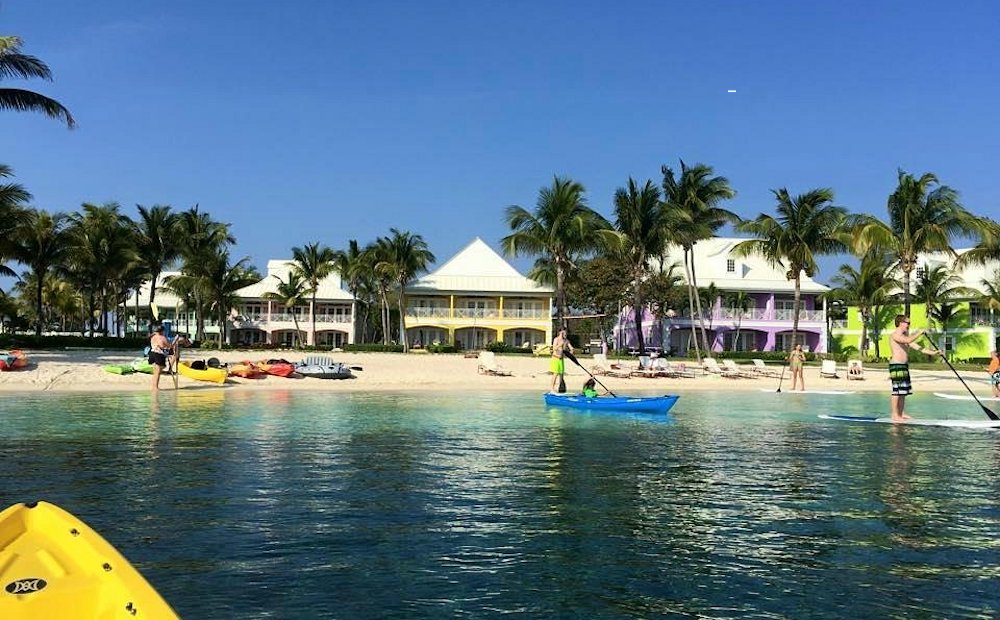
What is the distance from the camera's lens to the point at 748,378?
3656 cm

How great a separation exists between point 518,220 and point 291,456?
3891 cm

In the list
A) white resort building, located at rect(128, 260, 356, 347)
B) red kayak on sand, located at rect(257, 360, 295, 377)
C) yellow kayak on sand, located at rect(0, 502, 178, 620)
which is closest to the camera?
yellow kayak on sand, located at rect(0, 502, 178, 620)

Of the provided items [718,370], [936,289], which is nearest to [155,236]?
[718,370]

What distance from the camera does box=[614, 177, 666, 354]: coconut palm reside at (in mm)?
47781

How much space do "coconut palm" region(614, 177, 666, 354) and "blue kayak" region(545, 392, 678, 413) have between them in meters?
27.1

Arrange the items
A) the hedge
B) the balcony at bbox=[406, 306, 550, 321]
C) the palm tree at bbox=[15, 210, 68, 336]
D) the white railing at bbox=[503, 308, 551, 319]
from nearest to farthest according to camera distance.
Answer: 1. the hedge
2. the palm tree at bbox=[15, 210, 68, 336]
3. the balcony at bbox=[406, 306, 550, 321]
4. the white railing at bbox=[503, 308, 551, 319]

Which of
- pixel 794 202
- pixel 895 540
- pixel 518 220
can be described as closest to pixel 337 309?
pixel 518 220

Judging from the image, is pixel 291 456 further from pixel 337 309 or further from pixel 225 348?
pixel 337 309

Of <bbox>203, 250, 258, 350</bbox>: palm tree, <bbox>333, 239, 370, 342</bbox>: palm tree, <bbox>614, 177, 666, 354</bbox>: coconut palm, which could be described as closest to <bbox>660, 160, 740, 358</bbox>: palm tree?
<bbox>614, 177, 666, 354</bbox>: coconut palm

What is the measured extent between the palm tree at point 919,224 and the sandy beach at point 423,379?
6.52 metres

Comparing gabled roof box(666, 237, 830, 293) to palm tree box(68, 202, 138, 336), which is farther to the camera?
gabled roof box(666, 237, 830, 293)

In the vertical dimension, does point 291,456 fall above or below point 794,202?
below

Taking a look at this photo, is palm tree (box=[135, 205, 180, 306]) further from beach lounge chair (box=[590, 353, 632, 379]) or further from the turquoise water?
the turquoise water

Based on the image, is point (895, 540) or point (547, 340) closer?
point (895, 540)
